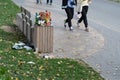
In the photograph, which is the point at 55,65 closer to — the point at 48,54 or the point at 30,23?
the point at 48,54

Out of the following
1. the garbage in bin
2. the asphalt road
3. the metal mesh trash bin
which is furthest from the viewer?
the garbage in bin

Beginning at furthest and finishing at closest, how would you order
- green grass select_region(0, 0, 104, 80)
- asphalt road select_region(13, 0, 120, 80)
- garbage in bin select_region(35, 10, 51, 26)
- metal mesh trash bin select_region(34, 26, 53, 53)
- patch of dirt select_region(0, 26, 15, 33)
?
patch of dirt select_region(0, 26, 15, 33) < garbage in bin select_region(35, 10, 51, 26) < metal mesh trash bin select_region(34, 26, 53, 53) < asphalt road select_region(13, 0, 120, 80) < green grass select_region(0, 0, 104, 80)

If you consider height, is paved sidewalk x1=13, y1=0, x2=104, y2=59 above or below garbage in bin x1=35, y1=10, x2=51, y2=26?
below

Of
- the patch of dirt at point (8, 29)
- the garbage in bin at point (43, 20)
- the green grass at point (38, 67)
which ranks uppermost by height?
the garbage in bin at point (43, 20)

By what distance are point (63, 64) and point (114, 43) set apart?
4.51 meters

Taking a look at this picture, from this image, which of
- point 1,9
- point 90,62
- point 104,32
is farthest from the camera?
point 1,9

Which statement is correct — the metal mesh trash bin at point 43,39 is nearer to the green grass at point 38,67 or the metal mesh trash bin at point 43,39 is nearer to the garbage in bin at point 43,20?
the garbage in bin at point 43,20

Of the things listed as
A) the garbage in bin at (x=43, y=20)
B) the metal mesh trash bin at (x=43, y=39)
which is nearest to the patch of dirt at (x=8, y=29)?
the garbage in bin at (x=43, y=20)

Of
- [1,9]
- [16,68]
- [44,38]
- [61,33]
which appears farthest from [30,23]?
[1,9]

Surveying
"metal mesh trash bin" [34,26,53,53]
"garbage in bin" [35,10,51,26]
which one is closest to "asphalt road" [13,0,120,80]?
"metal mesh trash bin" [34,26,53,53]

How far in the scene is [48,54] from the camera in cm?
1226

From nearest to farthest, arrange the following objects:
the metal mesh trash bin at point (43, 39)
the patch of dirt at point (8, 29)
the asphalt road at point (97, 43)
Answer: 1. the asphalt road at point (97, 43)
2. the metal mesh trash bin at point (43, 39)
3. the patch of dirt at point (8, 29)

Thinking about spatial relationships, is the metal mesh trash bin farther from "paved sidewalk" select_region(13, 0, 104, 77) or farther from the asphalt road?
the asphalt road

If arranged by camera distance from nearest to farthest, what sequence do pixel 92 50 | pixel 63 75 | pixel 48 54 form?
pixel 63 75, pixel 48 54, pixel 92 50
